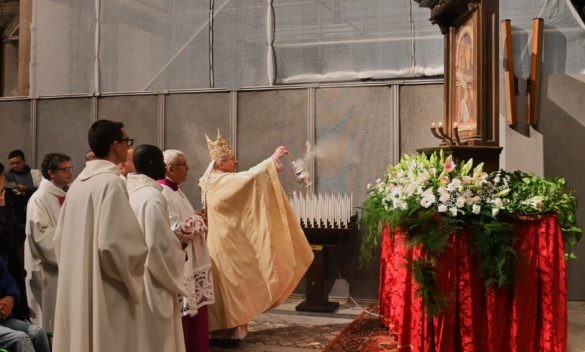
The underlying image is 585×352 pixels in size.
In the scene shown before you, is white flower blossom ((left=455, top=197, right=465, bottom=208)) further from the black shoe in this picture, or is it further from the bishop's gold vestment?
the black shoe

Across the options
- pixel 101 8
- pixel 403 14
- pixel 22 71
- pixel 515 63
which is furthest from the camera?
pixel 22 71

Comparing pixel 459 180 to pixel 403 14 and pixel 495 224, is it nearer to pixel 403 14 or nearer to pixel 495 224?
pixel 495 224

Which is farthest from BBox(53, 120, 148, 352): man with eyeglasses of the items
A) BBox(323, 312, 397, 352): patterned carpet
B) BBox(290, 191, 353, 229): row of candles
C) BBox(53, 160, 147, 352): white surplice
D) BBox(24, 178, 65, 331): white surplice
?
BBox(290, 191, 353, 229): row of candles

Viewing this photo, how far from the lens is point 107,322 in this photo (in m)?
2.79

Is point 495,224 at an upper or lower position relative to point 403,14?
lower

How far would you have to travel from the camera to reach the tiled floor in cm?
483

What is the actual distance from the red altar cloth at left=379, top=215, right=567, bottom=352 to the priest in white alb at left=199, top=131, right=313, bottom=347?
1541 mm

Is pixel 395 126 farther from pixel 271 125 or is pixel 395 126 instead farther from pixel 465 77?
pixel 465 77

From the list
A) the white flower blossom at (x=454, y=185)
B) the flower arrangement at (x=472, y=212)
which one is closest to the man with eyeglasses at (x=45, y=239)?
the flower arrangement at (x=472, y=212)

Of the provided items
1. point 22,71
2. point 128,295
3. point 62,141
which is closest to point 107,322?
point 128,295

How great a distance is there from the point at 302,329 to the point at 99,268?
2.97 meters

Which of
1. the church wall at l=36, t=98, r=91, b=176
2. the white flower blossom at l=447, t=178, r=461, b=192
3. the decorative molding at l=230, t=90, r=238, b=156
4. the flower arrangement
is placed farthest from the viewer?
the church wall at l=36, t=98, r=91, b=176

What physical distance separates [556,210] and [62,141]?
6.12 m

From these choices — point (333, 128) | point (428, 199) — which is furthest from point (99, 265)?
point (333, 128)
